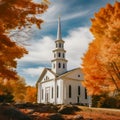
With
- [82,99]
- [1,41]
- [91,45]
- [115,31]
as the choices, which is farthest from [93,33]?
[82,99]

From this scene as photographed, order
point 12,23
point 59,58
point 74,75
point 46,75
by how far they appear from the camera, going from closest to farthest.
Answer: point 12,23
point 74,75
point 59,58
point 46,75

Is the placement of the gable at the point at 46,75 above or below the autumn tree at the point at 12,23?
above

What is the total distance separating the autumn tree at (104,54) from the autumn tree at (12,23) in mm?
7097

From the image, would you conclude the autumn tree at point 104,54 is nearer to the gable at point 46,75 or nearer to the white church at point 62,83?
the white church at point 62,83

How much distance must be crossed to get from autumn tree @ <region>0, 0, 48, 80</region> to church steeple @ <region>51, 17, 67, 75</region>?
4670cm

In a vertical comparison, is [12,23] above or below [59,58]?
below

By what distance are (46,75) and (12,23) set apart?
2148 inches

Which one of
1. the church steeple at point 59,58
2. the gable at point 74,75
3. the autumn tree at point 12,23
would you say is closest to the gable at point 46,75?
the church steeple at point 59,58

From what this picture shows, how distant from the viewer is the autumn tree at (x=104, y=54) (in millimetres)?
22078

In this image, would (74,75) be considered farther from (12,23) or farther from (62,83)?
(12,23)

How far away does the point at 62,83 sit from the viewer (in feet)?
201

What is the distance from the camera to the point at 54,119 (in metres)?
19.3

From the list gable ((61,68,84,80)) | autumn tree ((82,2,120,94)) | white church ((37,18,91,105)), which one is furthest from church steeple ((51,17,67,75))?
autumn tree ((82,2,120,94))

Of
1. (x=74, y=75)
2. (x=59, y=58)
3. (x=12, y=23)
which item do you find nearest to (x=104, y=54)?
(x=12, y=23)
